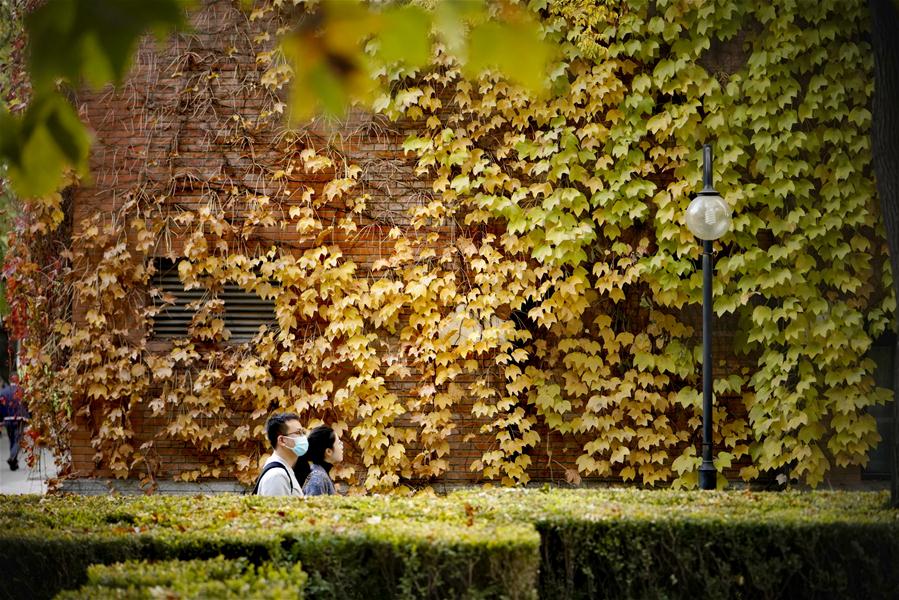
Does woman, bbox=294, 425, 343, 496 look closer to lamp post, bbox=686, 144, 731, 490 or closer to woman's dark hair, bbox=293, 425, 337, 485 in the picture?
woman's dark hair, bbox=293, 425, 337, 485

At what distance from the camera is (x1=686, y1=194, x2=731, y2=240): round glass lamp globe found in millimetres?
8305

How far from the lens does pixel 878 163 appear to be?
6.62 m

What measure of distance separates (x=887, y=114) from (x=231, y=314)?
678cm


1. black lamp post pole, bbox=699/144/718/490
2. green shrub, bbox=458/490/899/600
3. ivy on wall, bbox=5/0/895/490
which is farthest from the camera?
ivy on wall, bbox=5/0/895/490

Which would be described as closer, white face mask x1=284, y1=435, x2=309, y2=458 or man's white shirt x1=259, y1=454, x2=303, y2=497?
man's white shirt x1=259, y1=454, x2=303, y2=497

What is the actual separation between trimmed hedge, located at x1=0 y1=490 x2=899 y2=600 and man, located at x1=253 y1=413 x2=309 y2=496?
100 centimetres

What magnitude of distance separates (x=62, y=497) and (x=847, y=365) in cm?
735

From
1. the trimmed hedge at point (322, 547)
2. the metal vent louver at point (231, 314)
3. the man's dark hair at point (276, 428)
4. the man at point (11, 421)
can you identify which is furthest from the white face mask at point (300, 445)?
the man at point (11, 421)

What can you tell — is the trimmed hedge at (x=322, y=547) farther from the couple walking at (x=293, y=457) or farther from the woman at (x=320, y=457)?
the woman at (x=320, y=457)

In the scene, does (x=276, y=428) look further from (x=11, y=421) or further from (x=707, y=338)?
(x=11, y=421)

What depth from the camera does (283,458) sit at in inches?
291

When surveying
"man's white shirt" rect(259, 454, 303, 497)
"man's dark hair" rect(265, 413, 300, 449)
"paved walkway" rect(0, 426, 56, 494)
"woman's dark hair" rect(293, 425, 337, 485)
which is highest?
"man's dark hair" rect(265, 413, 300, 449)

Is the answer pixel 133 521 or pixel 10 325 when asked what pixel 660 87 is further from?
pixel 10 325

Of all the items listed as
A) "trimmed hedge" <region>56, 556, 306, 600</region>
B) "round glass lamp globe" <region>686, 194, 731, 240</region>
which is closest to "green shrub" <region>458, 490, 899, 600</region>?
"trimmed hedge" <region>56, 556, 306, 600</region>
